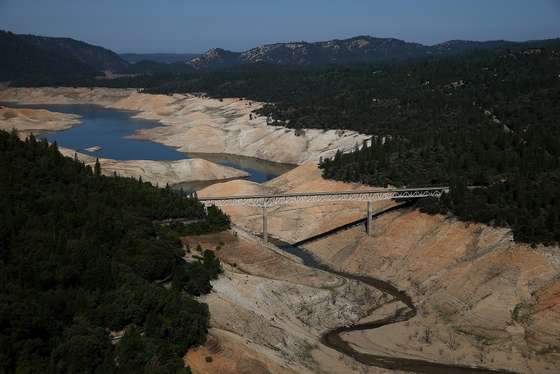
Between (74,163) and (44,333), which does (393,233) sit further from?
(44,333)

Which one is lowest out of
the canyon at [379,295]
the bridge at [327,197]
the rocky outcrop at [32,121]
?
the canyon at [379,295]

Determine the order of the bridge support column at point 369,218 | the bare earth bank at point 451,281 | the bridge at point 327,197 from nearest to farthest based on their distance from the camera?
the bare earth bank at point 451,281, the bridge at point 327,197, the bridge support column at point 369,218

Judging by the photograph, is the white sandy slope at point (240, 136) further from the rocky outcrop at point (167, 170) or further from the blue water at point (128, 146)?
the rocky outcrop at point (167, 170)

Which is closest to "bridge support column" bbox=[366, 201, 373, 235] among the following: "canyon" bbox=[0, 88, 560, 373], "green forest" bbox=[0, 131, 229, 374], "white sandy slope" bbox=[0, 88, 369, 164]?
"canyon" bbox=[0, 88, 560, 373]

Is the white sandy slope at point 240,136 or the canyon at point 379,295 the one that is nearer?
the canyon at point 379,295

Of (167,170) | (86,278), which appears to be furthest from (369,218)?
(167,170)

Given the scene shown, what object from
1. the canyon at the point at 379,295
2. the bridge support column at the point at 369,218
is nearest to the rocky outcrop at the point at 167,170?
the canyon at the point at 379,295

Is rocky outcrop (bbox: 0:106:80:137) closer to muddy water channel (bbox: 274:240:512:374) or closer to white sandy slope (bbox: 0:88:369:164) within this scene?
white sandy slope (bbox: 0:88:369:164)
